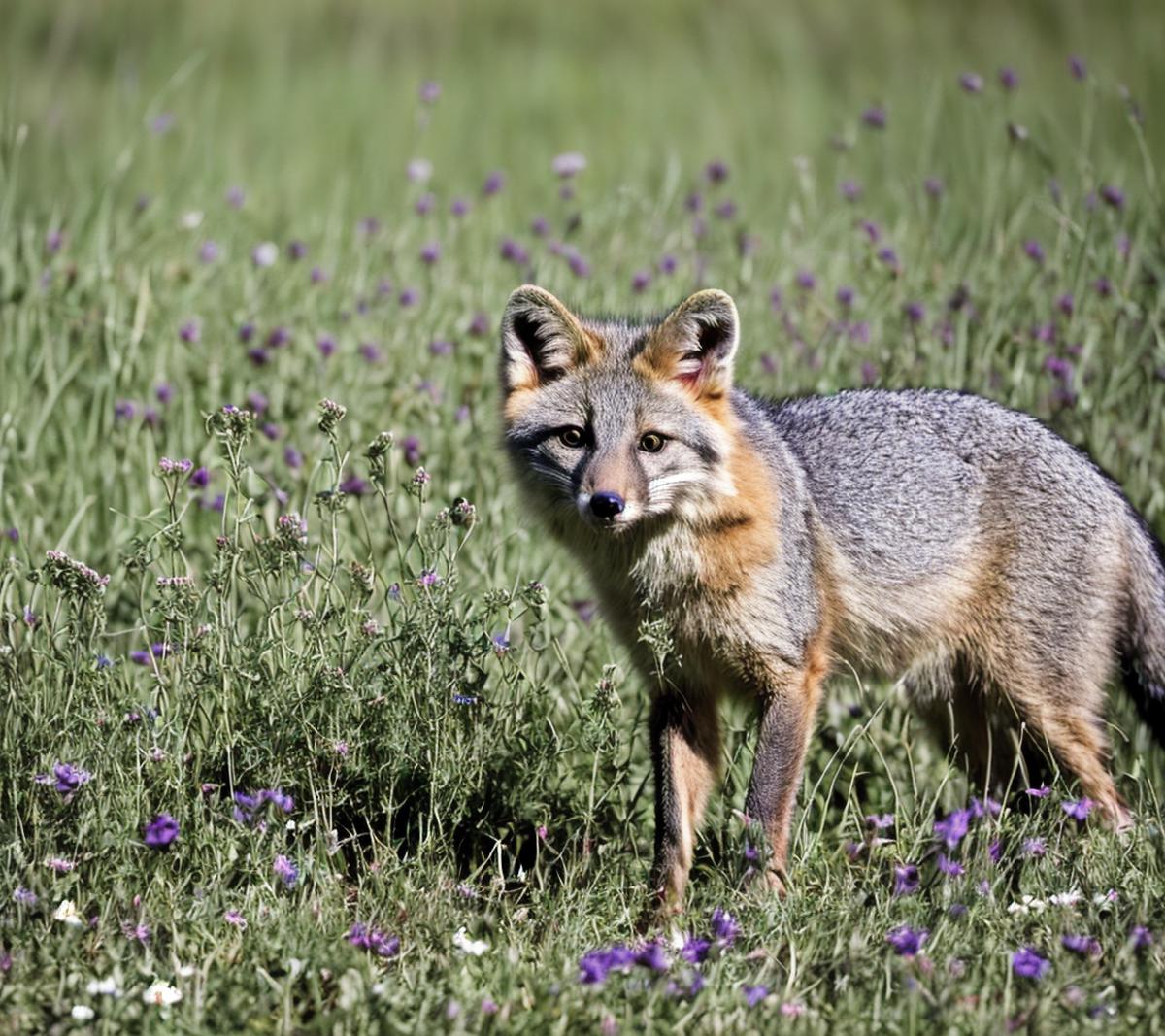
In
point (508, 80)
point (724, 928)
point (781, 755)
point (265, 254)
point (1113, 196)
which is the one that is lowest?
point (724, 928)

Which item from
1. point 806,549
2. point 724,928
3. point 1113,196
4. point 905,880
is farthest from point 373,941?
point 1113,196

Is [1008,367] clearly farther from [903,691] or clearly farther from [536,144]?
[536,144]

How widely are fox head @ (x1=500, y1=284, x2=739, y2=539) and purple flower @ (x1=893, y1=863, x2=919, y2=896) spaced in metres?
1.23

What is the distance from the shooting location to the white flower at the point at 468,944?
11.5 feet

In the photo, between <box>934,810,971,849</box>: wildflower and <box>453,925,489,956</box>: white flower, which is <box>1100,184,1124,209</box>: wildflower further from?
<box>453,925,489,956</box>: white flower

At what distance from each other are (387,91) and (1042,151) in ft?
20.9

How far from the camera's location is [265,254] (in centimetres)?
709

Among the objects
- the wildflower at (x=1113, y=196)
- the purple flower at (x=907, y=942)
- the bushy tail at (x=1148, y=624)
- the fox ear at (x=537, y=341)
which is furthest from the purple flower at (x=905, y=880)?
the wildflower at (x=1113, y=196)

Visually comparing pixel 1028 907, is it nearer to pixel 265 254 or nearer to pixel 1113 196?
pixel 1113 196

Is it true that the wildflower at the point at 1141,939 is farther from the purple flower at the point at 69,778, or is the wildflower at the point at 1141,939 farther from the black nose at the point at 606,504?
the purple flower at the point at 69,778

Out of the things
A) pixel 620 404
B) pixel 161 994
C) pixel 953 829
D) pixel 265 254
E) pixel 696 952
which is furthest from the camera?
pixel 265 254

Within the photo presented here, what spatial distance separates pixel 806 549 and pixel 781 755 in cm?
69

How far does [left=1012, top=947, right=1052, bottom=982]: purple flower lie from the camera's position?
3.24m

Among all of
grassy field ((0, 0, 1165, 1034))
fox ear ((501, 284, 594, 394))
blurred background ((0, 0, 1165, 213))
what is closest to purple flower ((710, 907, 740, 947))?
grassy field ((0, 0, 1165, 1034))
